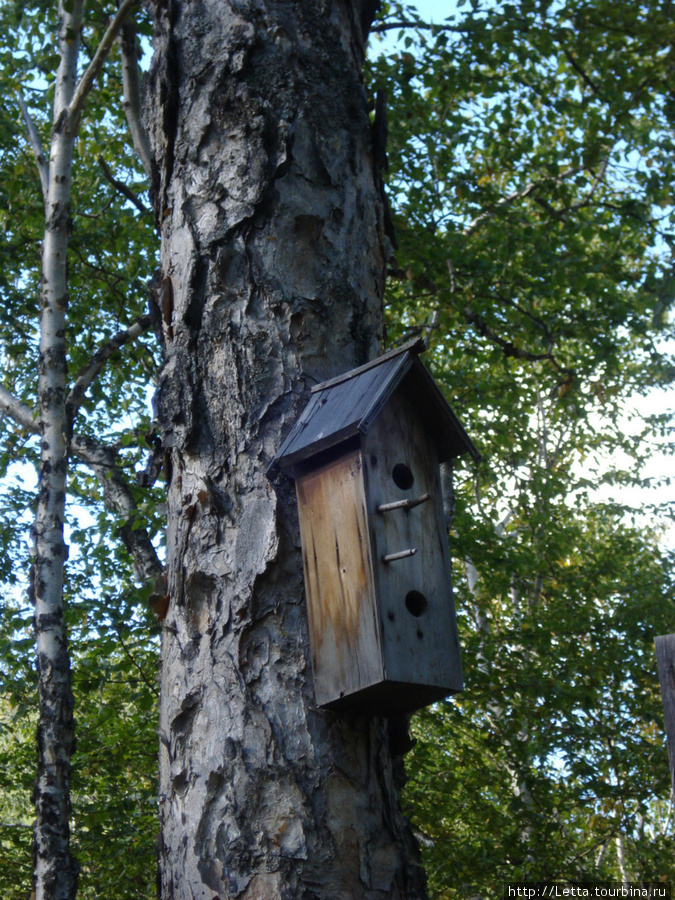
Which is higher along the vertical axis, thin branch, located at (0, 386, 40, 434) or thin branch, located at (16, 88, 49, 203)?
thin branch, located at (16, 88, 49, 203)

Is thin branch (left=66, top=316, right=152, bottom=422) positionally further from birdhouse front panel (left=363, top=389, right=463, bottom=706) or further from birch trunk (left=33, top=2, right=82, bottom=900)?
birdhouse front panel (left=363, top=389, right=463, bottom=706)

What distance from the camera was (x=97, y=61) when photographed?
453cm

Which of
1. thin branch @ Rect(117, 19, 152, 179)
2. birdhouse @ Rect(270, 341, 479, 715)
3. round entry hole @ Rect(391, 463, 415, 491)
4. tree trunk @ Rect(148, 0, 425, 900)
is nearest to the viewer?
tree trunk @ Rect(148, 0, 425, 900)

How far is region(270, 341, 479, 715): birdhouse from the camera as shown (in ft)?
6.36

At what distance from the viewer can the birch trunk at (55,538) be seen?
4086 millimetres

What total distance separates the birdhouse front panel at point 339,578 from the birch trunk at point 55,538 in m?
2.73

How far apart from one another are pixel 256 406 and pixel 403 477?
43cm

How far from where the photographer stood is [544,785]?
598cm

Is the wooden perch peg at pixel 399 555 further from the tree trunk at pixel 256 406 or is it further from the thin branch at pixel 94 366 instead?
the thin branch at pixel 94 366

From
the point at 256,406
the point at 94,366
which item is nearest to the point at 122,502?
the point at 94,366

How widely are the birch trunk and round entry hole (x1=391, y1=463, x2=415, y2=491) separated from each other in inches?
108

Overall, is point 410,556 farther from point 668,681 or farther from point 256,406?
point 668,681

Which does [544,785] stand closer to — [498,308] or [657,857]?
[657,857]

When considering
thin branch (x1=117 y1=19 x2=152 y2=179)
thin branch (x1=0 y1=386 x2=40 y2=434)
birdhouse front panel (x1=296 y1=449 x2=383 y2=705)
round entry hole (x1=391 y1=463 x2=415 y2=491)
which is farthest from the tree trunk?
thin branch (x1=0 y1=386 x2=40 y2=434)
